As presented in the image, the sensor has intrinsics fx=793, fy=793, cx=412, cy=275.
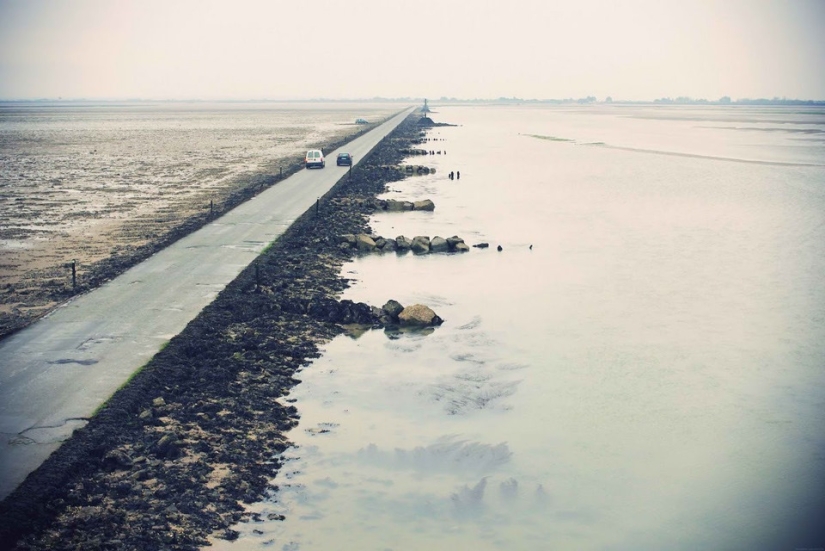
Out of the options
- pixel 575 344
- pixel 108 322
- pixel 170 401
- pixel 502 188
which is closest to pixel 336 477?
pixel 170 401

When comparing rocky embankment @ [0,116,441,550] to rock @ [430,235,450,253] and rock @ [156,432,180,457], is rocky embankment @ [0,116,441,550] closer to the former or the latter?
rock @ [156,432,180,457]

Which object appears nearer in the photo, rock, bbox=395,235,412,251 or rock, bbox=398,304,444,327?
rock, bbox=398,304,444,327

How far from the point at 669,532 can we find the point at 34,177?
63.8 m

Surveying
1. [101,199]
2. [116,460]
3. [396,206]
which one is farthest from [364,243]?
[116,460]

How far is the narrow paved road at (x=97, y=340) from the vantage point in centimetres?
1541

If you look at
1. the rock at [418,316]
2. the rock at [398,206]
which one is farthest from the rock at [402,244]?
the rock at [398,206]

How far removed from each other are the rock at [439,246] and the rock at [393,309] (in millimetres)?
12128

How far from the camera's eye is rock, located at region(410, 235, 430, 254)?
3878 centimetres

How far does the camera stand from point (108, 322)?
22234mm

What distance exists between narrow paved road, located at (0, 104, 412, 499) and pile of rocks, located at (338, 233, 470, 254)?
4340 millimetres

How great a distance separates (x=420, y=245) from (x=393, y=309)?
40.0 feet

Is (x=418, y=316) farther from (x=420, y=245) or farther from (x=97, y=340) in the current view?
(x=420, y=245)

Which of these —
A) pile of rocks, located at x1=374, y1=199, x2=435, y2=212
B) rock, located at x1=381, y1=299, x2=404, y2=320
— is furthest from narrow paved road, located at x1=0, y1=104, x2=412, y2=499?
pile of rocks, located at x1=374, y1=199, x2=435, y2=212

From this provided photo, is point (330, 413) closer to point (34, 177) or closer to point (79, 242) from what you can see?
point (79, 242)
